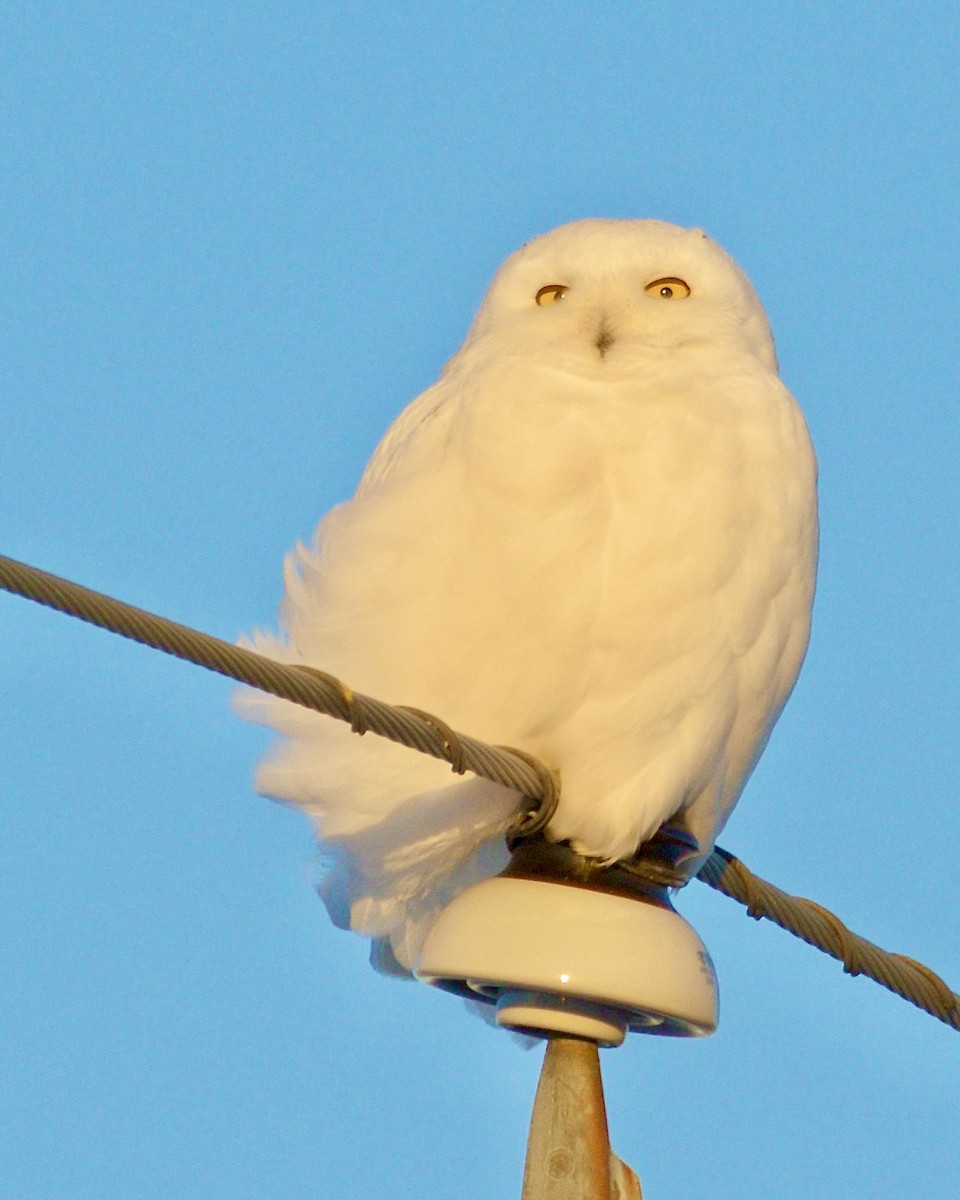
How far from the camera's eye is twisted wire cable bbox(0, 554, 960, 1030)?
270 cm

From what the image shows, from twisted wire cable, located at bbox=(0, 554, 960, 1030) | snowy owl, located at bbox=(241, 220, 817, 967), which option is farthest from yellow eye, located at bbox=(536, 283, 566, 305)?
twisted wire cable, located at bbox=(0, 554, 960, 1030)

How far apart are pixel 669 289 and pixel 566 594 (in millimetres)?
887

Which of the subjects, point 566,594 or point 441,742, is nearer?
point 441,742

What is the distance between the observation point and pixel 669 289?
430cm

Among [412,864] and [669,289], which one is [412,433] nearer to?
[669,289]

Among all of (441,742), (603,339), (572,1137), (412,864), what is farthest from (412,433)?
(572,1137)

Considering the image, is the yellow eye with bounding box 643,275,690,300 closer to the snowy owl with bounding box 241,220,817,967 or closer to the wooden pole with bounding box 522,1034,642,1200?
the snowy owl with bounding box 241,220,817,967

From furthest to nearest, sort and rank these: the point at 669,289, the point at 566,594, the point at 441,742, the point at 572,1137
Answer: the point at 669,289, the point at 566,594, the point at 572,1137, the point at 441,742

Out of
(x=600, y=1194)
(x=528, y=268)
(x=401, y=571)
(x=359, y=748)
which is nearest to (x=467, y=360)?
(x=528, y=268)

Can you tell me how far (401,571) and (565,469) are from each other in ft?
1.37

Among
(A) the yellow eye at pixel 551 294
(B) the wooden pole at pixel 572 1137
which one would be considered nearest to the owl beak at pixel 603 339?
(A) the yellow eye at pixel 551 294

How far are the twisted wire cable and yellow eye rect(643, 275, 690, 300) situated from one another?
3.53 ft

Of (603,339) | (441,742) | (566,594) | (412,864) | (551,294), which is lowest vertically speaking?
(441,742)

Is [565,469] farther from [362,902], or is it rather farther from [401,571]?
[362,902]
